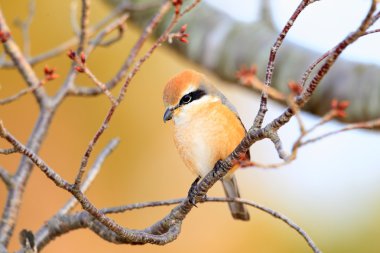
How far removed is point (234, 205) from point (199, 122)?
569mm

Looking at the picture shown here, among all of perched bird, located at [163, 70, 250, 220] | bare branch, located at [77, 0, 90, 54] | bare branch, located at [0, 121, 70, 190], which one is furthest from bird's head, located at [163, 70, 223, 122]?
bare branch, located at [0, 121, 70, 190]

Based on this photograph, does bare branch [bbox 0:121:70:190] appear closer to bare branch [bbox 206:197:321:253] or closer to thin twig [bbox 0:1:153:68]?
bare branch [bbox 206:197:321:253]

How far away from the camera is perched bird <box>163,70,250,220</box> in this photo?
2547 mm

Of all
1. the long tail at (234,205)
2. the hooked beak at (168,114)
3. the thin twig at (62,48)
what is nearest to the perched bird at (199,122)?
the hooked beak at (168,114)

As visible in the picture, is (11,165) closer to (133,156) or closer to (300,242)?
(133,156)

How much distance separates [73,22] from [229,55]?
116cm

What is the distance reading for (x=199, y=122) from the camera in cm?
258

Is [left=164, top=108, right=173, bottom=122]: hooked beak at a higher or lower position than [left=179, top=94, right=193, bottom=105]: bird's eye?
lower

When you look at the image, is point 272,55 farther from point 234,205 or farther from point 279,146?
point 234,205

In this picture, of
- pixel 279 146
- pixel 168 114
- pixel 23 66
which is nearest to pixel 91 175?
pixel 168 114

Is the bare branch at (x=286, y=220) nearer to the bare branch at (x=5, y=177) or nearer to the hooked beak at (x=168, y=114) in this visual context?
the hooked beak at (x=168, y=114)

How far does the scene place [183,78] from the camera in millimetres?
2541

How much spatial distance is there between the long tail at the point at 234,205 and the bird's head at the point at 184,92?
512 millimetres

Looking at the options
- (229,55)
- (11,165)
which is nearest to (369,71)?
(229,55)
